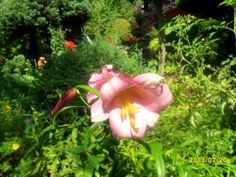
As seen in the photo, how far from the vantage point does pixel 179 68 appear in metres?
2.83

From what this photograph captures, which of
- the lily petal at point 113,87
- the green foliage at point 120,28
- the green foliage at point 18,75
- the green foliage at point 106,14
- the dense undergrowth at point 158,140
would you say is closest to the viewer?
the lily petal at point 113,87

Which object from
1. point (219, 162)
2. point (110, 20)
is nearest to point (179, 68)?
point (219, 162)

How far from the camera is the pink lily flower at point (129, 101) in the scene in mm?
1266

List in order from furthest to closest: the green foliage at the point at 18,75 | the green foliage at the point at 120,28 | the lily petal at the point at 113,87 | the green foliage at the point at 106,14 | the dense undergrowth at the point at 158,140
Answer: the green foliage at the point at 106,14
the green foliage at the point at 120,28
the green foliage at the point at 18,75
the dense undergrowth at the point at 158,140
the lily petal at the point at 113,87

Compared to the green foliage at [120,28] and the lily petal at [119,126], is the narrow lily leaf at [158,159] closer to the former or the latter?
the lily petal at [119,126]

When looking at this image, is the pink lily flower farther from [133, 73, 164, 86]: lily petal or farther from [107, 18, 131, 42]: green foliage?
[107, 18, 131, 42]: green foliage

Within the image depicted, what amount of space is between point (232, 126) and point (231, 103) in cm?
13

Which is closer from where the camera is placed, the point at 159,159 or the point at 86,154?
the point at 159,159

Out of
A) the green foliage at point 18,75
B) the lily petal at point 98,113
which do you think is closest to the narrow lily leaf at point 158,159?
the lily petal at point 98,113

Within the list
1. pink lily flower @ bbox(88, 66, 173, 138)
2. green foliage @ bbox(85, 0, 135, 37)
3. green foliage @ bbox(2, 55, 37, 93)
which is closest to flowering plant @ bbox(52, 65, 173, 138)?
pink lily flower @ bbox(88, 66, 173, 138)

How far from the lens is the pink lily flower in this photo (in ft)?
4.15

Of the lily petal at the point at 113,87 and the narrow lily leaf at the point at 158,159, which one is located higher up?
the lily petal at the point at 113,87

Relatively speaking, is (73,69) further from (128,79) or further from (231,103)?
(128,79)

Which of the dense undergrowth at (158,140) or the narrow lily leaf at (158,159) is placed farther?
the dense undergrowth at (158,140)
